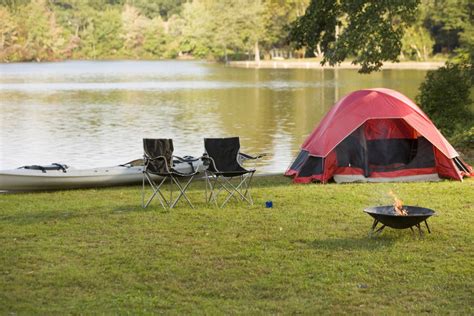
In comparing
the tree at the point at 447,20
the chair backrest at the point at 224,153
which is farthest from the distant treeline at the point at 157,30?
the chair backrest at the point at 224,153

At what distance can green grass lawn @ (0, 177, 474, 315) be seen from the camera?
5.70 metres

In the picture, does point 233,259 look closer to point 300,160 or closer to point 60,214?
point 60,214

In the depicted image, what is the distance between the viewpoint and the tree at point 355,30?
1335 centimetres

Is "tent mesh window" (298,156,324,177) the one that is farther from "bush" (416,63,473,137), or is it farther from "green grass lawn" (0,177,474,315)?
"bush" (416,63,473,137)

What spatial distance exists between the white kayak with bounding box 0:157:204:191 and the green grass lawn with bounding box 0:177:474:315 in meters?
0.81

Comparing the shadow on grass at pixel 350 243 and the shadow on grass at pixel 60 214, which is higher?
the shadow on grass at pixel 350 243

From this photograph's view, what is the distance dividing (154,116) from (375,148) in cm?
1862

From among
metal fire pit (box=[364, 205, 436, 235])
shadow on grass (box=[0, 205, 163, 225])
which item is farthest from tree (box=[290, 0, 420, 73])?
metal fire pit (box=[364, 205, 436, 235])

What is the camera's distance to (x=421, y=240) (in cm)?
755

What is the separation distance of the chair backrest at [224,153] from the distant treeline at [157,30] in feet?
193

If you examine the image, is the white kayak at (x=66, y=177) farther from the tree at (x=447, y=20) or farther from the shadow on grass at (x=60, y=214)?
the tree at (x=447, y=20)

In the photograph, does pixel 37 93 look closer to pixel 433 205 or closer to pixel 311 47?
pixel 311 47

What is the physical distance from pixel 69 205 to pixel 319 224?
10.2 feet

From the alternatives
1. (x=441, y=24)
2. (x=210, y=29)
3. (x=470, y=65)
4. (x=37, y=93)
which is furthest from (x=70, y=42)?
(x=470, y=65)
